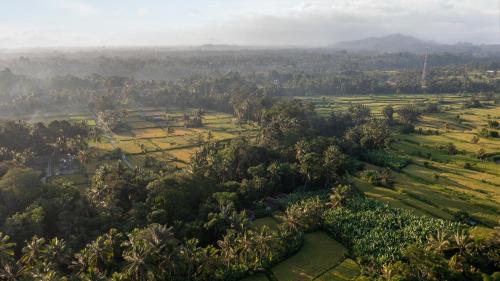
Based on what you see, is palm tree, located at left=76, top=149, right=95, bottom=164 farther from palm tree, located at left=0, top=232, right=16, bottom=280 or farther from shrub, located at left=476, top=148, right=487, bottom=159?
shrub, located at left=476, top=148, right=487, bottom=159

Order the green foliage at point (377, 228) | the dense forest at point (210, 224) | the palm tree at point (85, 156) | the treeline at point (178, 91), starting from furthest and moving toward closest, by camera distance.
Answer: the treeline at point (178, 91) < the palm tree at point (85, 156) < the green foliage at point (377, 228) < the dense forest at point (210, 224)

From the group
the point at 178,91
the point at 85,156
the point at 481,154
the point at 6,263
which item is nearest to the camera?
the point at 6,263

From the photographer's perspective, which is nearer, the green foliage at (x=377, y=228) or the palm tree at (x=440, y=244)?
the palm tree at (x=440, y=244)

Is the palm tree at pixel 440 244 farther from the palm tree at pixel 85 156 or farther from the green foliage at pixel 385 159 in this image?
the palm tree at pixel 85 156

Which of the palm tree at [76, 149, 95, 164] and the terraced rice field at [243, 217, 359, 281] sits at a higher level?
the palm tree at [76, 149, 95, 164]

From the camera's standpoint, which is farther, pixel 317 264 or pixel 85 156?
pixel 85 156

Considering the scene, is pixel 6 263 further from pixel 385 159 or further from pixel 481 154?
pixel 481 154

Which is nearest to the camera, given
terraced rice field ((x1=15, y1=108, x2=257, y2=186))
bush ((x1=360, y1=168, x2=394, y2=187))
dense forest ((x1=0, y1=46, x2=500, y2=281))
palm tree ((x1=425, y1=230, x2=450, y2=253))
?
dense forest ((x1=0, y1=46, x2=500, y2=281))

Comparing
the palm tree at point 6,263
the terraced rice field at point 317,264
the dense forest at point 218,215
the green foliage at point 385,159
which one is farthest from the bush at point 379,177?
the palm tree at point 6,263

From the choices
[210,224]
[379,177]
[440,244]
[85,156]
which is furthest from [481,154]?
[85,156]

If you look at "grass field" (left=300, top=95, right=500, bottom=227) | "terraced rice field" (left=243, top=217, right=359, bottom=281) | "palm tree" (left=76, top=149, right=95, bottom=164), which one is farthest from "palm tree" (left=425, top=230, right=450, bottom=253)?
"palm tree" (left=76, top=149, right=95, bottom=164)

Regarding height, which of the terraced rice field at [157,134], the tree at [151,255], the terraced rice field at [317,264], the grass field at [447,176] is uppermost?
the tree at [151,255]
